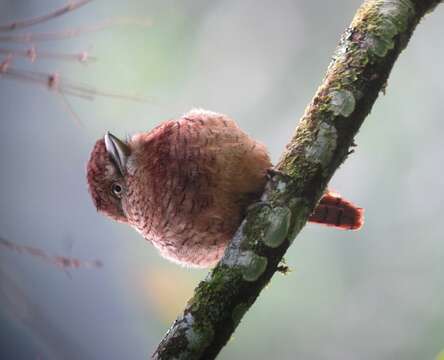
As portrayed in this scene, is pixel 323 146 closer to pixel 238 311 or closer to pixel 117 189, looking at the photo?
pixel 238 311

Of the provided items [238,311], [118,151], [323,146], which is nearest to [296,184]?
[323,146]

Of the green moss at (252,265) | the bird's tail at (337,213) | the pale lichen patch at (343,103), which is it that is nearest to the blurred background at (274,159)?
the bird's tail at (337,213)

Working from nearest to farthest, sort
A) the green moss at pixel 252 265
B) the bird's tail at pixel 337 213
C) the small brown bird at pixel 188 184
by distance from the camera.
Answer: the green moss at pixel 252 265, the small brown bird at pixel 188 184, the bird's tail at pixel 337 213

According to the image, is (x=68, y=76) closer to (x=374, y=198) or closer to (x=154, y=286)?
(x=154, y=286)

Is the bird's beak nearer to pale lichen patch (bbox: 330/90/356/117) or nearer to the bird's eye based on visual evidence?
the bird's eye

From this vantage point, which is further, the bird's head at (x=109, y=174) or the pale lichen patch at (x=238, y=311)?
the bird's head at (x=109, y=174)

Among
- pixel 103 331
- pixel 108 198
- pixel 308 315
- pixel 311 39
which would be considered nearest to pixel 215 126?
pixel 108 198

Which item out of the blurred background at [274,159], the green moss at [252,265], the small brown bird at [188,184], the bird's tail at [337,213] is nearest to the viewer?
the green moss at [252,265]

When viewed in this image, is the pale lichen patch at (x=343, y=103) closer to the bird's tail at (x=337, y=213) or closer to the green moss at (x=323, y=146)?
the green moss at (x=323, y=146)

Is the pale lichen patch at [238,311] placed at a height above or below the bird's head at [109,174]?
below
